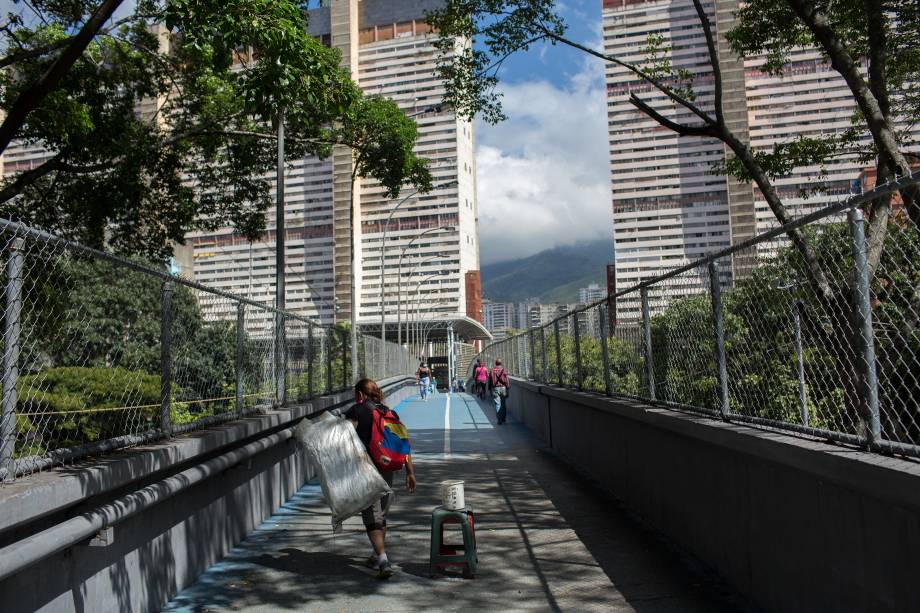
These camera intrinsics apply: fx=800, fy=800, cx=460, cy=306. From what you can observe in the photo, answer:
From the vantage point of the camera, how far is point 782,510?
4.70m

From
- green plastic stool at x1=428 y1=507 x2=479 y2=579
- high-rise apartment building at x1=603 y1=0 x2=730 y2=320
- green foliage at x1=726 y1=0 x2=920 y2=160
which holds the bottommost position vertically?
green plastic stool at x1=428 y1=507 x2=479 y2=579

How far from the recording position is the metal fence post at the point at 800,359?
4965 millimetres

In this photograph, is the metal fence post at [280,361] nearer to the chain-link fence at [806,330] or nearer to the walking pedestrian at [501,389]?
the chain-link fence at [806,330]

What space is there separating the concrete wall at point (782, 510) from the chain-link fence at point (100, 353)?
3805mm

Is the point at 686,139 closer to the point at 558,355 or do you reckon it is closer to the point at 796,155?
the point at 796,155

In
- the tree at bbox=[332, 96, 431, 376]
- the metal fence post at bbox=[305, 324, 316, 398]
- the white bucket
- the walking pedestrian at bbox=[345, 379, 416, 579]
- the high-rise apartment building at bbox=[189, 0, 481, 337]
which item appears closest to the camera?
the walking pedestrian at bbox=[345, 379, 416, 579]

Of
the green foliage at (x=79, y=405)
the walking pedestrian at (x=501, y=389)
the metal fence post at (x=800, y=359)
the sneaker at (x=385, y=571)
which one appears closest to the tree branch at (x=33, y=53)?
the green foliage at (x=79, y=405)

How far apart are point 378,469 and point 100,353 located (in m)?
2.55

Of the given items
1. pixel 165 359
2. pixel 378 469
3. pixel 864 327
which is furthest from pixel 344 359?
pixel 864 327

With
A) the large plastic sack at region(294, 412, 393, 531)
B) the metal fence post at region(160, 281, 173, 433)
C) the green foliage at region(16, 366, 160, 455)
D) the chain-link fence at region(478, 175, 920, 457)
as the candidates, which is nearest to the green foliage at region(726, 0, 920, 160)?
the chain-link fence at region(478, 175, 920, 457)

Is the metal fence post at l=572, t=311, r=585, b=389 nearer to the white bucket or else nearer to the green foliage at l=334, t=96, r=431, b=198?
the white bucket

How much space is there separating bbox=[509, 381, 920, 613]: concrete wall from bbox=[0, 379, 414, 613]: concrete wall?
12.5 feet

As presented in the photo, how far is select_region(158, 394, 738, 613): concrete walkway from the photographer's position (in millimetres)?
5477

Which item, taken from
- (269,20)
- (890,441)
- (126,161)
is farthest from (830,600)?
(126,161)
